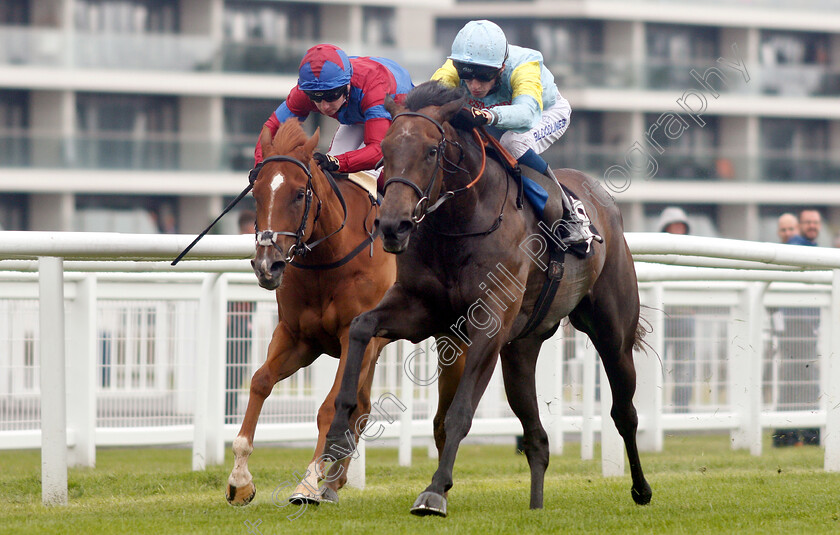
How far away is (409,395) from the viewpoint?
7211mm

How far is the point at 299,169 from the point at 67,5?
27873mm

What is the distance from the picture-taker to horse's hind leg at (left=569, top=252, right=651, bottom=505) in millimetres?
5531

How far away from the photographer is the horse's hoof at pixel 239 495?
4.66 m

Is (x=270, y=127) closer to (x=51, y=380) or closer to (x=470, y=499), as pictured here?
(x=51, y=380)

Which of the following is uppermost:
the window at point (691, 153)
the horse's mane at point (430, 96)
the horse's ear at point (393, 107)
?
the window at point (691, 153)

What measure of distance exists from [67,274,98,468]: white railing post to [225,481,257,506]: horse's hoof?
2.56m

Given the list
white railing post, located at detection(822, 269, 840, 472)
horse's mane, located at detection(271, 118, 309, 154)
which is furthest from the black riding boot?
white railing post, located at detection(822, 269, 840, 472)

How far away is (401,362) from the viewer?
25.2 ft

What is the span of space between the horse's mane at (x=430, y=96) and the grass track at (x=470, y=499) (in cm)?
152

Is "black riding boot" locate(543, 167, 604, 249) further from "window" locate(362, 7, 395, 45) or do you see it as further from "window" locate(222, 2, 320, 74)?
"window" locate(362, 7, 395, 45)

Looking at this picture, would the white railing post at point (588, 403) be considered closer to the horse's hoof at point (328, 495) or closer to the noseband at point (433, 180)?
the horse's hoof at point (328, 495)

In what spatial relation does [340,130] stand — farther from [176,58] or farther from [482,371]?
[176,58]

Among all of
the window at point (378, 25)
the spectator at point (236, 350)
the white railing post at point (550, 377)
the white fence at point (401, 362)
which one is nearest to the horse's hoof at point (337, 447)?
the white fence at point (401, 362)

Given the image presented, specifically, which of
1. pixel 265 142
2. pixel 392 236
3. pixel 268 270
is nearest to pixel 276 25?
pixel 265 142
